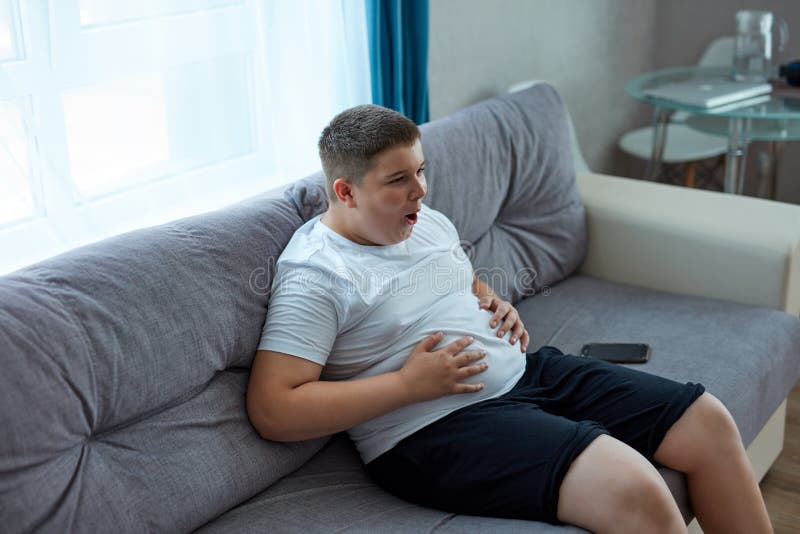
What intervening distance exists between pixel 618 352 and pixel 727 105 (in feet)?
3.70

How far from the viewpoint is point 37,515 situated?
138 centimetres

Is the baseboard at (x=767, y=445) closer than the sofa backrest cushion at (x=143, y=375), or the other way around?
the sofa backrest cushion at (x=143, y=375)

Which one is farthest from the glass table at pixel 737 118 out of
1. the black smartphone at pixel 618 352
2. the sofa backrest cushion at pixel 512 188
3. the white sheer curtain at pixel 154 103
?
the white sheer curtain at pixel 154 103

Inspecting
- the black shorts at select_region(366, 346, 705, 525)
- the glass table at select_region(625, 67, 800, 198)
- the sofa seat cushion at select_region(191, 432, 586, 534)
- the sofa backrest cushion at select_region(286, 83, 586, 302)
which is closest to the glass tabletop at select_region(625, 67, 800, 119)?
the glass table at select_region(625, 67, 800, 198)

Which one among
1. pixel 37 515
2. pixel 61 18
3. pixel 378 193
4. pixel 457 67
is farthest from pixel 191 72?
pixel 37 515

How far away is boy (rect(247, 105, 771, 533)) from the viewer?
158cm

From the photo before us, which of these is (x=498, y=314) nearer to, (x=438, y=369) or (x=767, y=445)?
(x=438, y=369)

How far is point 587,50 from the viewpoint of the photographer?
11.7ft

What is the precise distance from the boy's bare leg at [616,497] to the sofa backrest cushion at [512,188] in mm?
802

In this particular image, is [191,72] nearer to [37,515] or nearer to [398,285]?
[398,285]

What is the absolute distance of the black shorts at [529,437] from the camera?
1.59 m

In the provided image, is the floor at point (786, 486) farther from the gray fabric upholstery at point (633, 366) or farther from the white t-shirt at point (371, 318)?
the white t-shirt at point (371, 318)

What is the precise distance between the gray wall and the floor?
136 centimetres

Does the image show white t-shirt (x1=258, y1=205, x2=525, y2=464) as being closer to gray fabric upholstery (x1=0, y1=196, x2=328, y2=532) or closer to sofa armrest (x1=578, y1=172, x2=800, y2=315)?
gray fabric upholstery (x1=0, y1=196, x2=328, y2=532)
